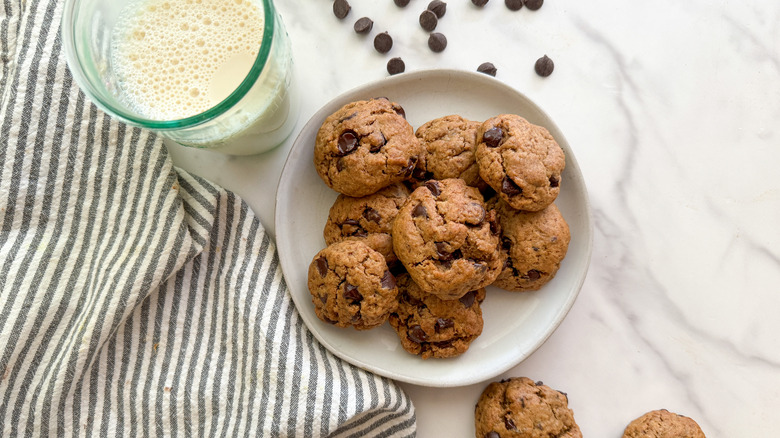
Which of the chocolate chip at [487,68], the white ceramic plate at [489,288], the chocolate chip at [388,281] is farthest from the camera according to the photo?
the chocolate chip at [487,68]

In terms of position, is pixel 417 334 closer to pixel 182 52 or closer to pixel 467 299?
pixel 467 299

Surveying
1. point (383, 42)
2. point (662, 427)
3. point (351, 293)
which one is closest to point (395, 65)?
point (383, 42)

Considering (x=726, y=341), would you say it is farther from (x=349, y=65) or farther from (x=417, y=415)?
(x=349, y=65)

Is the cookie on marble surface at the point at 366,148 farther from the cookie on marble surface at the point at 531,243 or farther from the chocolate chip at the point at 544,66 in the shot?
the chocolate chip at the point at 544,66

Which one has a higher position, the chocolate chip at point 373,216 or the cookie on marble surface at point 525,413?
the chocolate chip at point 373,216

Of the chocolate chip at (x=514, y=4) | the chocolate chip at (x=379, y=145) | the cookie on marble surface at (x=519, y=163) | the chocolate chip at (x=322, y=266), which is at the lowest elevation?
the chocolate chip at (x=322, y=266)

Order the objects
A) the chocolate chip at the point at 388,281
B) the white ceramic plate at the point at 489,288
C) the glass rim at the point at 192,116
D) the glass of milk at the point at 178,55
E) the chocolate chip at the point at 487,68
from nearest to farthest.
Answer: the glass rim at the point at 192,116
the glass of milk at the point at 178,55
the chocolate chip at the point at 388,281
the white ceramic plate at the point at 489,288
the chocolate chip at the point at 487,68

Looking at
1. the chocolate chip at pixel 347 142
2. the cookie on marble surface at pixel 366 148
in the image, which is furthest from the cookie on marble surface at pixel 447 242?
the chocolate chip at pixel 347 142
